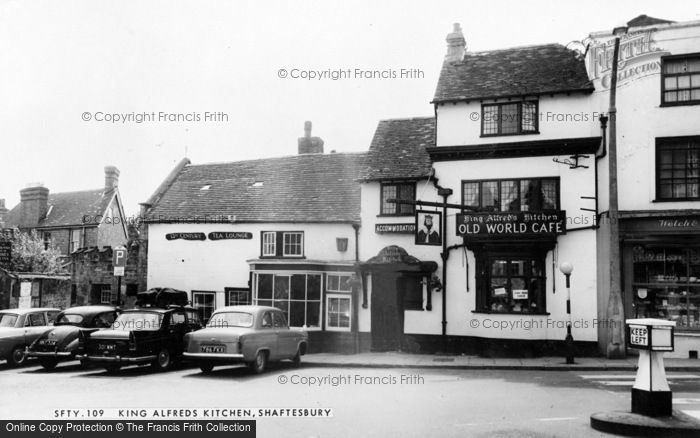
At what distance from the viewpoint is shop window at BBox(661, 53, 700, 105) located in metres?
16.1

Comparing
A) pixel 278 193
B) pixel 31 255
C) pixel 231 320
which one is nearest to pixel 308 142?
pixel 278 193

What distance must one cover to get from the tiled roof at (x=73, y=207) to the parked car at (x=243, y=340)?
18254mm

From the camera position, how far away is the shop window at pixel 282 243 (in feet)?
61.8

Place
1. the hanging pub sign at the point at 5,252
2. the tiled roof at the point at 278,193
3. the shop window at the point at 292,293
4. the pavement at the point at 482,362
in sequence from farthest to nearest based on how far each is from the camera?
the tiled roof at the point at 278,193 → the shop window at the point at 292,293 → the hanging pub sign at the point at 5,252 → the pavement at the point at 482,362

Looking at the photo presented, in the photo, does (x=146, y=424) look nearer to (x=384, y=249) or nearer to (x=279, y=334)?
(x=279, y=334)

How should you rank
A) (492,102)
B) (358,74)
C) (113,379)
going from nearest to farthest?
(358,74) → (113,379) → (492,102)

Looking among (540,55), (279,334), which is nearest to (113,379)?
(279,334)

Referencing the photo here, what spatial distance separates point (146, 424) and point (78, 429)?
737 mm

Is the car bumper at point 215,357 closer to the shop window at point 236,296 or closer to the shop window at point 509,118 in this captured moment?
the shop window at point 236,296

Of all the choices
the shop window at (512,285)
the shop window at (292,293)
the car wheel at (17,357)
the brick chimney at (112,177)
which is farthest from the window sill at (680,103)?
the brick chimney at (112,177)

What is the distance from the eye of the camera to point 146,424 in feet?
22.0


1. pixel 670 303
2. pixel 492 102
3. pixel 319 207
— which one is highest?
pixel 492 102

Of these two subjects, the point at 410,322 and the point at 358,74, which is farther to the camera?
the point at 410,322

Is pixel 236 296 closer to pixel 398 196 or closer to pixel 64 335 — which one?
pixel 64 335
